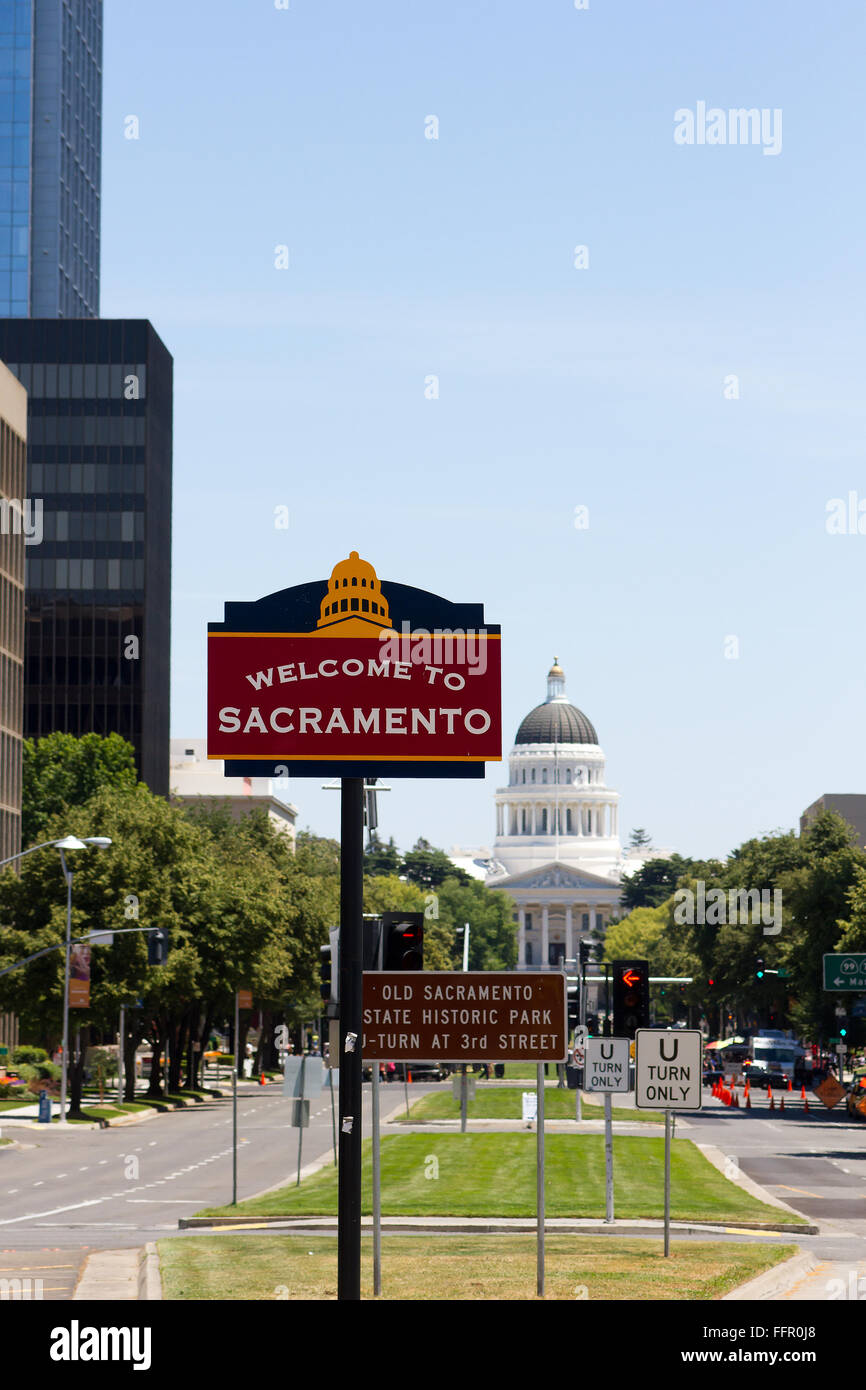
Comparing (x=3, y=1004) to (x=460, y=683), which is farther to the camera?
(x=3, y=1004)

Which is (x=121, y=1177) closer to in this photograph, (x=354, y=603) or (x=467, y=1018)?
(x=467, y=1018)

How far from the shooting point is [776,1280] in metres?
20.6

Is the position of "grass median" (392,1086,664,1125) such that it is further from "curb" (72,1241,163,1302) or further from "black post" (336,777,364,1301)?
"black post" (336,777,364,1301)

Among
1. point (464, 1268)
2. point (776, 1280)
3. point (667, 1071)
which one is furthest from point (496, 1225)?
point (776, 1280)

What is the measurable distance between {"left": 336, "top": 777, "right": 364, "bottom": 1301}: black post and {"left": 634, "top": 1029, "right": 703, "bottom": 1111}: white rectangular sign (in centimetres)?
763

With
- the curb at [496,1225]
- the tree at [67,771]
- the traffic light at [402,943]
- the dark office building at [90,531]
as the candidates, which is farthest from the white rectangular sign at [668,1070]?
the dark office building at [90,531]

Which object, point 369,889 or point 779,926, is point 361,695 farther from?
point 369,889

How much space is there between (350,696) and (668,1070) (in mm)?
8854

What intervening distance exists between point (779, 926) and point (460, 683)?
8101 cm

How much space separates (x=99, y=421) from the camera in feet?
421

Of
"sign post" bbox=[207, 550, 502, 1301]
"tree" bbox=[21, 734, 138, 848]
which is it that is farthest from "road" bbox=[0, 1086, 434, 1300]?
"tree" bbox=[21, 734, 138, 848]

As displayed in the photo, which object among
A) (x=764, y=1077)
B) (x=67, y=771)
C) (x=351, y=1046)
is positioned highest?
(x=67, y=771)

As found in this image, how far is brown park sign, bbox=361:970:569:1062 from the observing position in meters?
18.8
